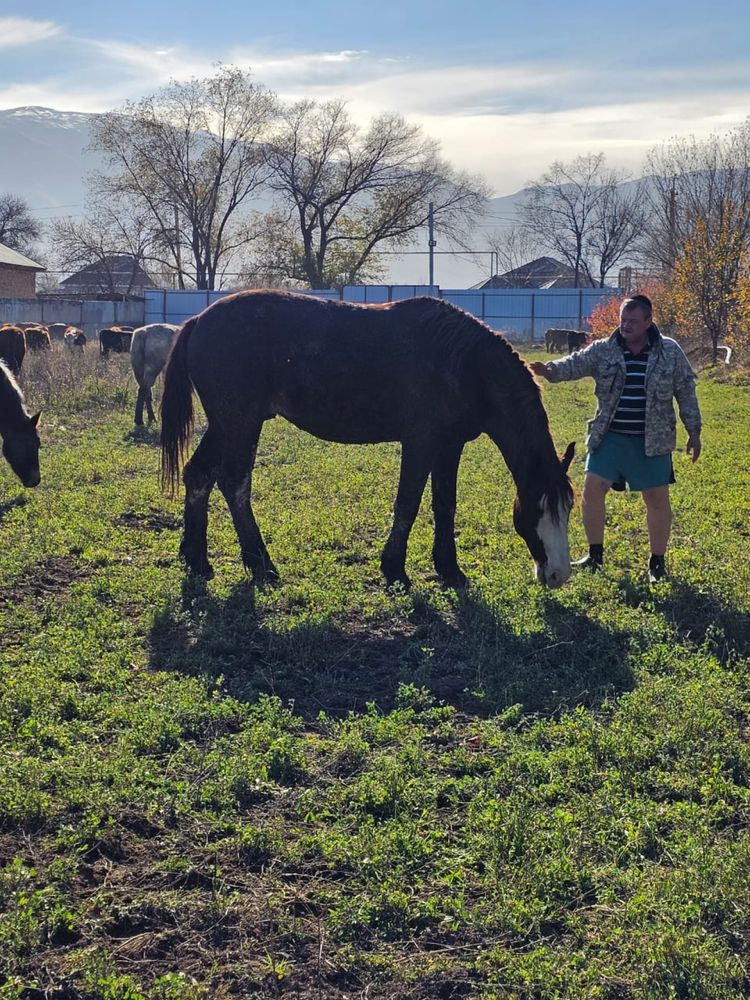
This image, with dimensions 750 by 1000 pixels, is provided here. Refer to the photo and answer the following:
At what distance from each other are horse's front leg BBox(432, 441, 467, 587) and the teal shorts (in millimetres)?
1045

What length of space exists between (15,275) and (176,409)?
161 feet

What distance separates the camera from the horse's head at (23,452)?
30.3ft

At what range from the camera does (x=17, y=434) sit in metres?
9.34

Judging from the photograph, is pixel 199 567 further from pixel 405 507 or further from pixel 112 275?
pixel 112 275

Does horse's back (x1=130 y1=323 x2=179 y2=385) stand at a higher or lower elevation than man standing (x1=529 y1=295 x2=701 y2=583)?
higher

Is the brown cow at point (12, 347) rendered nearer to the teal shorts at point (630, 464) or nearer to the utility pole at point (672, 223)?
the teal shorts at point (630, 464)

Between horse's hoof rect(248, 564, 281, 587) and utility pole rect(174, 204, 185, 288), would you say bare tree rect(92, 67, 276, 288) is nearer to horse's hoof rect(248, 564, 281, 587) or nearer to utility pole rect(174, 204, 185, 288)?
A: utility pole rect(174, 204, 185, 288)

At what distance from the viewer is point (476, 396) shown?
654cm

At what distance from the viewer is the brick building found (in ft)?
163

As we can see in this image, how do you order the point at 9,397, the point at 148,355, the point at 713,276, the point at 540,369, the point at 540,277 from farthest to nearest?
1. the point at 540,277
2. the point at 713,276
3. the point at 148,355
4. the point at 9,397
5. the point at 540,369

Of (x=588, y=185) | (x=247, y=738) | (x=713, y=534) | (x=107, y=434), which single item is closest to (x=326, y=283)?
(x=588, y=185)

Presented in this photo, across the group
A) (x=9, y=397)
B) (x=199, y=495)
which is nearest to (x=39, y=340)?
(x=9, y=397)

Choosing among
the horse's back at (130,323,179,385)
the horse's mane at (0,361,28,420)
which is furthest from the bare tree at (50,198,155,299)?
the horse's mane at (0,361,28,420)

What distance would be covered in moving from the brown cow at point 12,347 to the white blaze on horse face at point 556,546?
1595 centimetres
